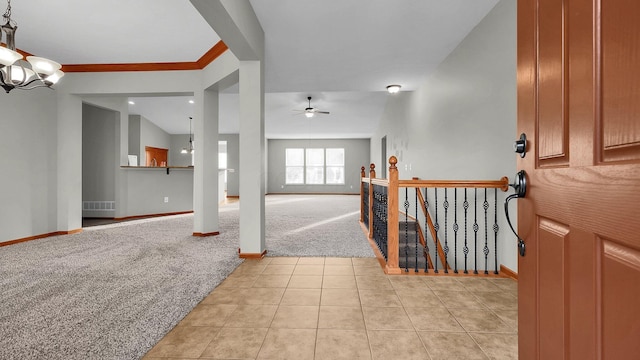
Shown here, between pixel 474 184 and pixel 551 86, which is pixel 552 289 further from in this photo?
pixel 474 184

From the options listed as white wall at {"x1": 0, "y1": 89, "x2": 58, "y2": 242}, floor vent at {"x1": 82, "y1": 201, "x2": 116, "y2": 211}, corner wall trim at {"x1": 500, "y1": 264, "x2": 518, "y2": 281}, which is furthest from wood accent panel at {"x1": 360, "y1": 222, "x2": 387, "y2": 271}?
floor vent at {"x1": 82, "y1": 201, "x2": 116, "y2": 211}

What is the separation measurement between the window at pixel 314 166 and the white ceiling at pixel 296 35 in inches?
Result: 311

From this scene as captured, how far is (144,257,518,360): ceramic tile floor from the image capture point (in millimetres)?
1525

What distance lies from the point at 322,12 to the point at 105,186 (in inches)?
239

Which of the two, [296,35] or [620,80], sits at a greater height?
[296,35]

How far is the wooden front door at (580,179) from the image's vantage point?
1.80ft

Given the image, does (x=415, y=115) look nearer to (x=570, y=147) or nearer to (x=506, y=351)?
(x=506, y=351)

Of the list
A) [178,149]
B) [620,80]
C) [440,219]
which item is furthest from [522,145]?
[178,149]

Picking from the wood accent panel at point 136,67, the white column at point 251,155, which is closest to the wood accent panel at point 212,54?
the wood accent panel at point 136,67

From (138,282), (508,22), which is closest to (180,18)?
(138,282)

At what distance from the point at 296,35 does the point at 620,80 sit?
3178 millimetres

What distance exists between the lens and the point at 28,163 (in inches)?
161

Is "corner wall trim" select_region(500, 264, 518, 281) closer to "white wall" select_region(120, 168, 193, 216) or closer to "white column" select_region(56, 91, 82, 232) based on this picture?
"white column" select_region(56, 91, 82, 232)

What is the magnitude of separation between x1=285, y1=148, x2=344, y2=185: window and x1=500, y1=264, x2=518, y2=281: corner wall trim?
1042 centimetres
